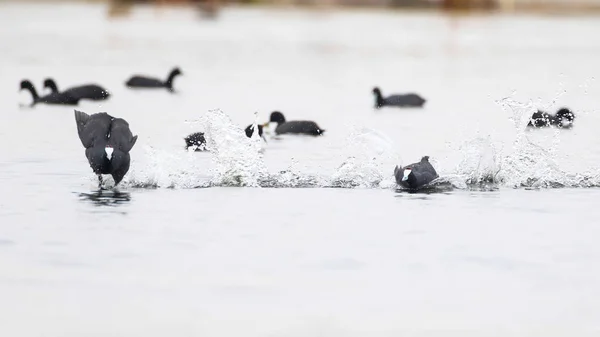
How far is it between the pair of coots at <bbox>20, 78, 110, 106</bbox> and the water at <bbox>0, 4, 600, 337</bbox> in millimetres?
395

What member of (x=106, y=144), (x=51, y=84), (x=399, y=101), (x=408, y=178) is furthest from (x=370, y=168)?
(x=51, y=84)

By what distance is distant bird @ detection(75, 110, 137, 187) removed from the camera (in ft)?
50.4

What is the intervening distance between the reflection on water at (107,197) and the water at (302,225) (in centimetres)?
3

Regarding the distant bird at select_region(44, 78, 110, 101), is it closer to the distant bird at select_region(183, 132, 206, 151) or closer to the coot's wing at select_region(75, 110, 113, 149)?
the distant bird at select_region(183, 132, 206, 151)

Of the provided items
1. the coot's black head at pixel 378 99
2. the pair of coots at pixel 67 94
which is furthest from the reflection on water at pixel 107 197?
the coot's black head at pixel 378 99

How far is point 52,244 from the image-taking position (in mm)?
12344

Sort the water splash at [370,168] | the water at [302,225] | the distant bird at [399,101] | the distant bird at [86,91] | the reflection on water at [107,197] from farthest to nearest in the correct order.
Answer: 1. the distant bird at [86,91]
2. the distant bird at [399,101]
3. the water splash at [370,168]
4. the reflection on water at [107,197]
5. the water at [302,225]

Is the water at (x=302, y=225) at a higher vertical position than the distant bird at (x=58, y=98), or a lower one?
lower

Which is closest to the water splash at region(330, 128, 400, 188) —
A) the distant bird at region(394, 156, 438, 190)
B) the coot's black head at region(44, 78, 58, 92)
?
the distant bird at region(394, 156, 438, 190)

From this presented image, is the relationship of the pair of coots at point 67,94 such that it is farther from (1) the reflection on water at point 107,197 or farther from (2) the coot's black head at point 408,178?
(2) the coot's black head at point 408,178

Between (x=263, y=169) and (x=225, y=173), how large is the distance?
64 centimetres

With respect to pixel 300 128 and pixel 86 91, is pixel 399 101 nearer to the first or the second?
pixel 300 128

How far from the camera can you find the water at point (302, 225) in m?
9.95

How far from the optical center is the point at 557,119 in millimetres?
24422
